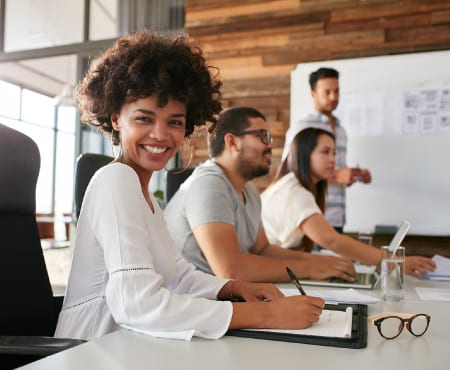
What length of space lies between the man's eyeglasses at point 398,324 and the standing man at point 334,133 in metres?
2.34

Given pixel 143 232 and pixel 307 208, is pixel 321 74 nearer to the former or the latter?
pixel 307 208

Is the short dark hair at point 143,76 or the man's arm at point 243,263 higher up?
the short dark hair at point 143,76

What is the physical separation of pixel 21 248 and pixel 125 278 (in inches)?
15.3

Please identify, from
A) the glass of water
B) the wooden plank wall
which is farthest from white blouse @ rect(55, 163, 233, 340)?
the wooden plank wall

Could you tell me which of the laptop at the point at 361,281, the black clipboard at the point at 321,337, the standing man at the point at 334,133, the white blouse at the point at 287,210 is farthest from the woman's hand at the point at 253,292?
the standing man at the point at 334,133

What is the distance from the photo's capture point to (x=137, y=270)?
2.90 ft

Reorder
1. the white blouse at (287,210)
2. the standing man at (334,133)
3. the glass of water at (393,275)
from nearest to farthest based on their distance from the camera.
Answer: the glass of water at (393,275) → the white blouse at (287,210) → the standing man at (334,133)

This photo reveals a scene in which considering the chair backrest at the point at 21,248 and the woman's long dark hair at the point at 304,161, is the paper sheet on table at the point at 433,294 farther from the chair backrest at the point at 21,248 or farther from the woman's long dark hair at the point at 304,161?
the chair backrest at the point at 21,248

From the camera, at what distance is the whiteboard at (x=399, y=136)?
3.08m

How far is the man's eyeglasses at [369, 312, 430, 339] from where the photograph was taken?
0.85 meters

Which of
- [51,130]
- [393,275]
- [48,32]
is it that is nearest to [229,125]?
[393,275]

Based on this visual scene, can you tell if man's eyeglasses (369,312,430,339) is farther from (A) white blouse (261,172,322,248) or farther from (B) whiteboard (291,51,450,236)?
(B) whiteboard (291,51,450,236)

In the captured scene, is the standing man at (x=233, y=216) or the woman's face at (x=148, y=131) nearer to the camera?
the woman's face at (x=148, y=131)

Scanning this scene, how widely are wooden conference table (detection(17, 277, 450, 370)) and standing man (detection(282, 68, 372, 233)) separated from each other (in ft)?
8.03
